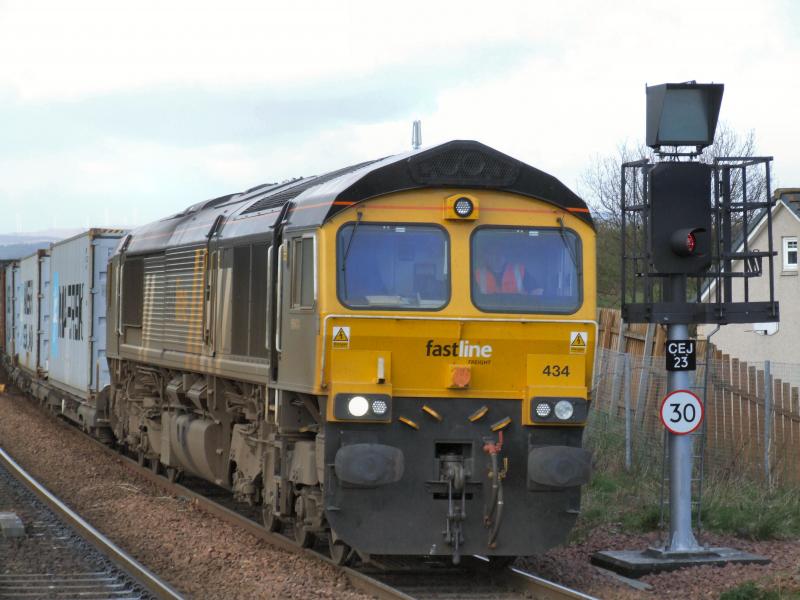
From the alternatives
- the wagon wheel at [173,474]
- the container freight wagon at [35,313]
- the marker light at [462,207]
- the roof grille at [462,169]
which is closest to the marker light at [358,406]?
the marker light at [462,207]

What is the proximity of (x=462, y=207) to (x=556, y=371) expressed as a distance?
154 centimetres

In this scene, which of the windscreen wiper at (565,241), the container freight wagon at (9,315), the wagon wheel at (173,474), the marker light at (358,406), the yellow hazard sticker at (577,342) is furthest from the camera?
the container freight wagon at (9,315)

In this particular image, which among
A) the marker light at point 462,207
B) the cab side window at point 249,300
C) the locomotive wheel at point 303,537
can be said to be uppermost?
the marker light at point 462,207

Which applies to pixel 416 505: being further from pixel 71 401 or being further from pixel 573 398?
pixel 71 401

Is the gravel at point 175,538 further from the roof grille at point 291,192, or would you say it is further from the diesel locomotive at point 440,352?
the roof grille at point 291,192

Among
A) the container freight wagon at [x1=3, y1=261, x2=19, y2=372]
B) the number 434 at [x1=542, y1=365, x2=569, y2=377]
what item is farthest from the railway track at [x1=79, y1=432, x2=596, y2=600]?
the container freight wagon at [x1=3, y1=261, x2=19, y2=372]

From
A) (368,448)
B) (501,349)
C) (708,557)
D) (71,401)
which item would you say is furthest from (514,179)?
(71,401)

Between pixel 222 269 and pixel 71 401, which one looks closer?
pixel 222 269

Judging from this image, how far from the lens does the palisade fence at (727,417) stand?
47.7 ft

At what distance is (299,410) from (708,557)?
387 cm

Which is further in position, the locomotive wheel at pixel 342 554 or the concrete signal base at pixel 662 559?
the concrete signal base at pixel 662 559

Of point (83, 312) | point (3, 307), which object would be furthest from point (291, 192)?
point (3, 307)

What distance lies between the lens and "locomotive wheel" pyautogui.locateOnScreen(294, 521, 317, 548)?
11086 millimetres

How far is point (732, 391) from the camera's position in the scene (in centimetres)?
1555
